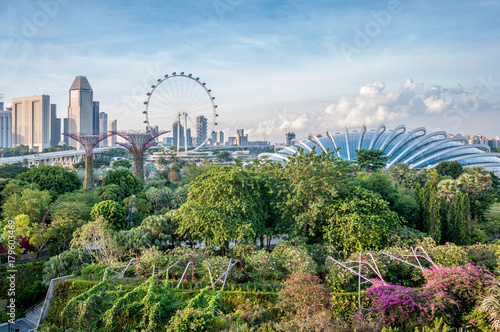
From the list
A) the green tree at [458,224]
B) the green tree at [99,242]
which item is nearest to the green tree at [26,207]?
the green tree at [99,242]

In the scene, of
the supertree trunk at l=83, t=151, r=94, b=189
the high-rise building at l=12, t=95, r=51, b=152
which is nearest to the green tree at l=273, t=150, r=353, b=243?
the supertree trunk at l=83, t=151, r=94, b=189

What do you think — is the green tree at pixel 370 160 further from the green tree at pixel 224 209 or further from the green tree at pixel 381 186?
the green tree at pixel 224 209

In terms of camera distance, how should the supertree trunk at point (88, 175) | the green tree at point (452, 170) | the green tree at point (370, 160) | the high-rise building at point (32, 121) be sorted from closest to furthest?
the supertree trunk at point (88, 175) < the green tree at point (370, 160) < the green tree at point (452, 170) < the high-rise building at point (32, 121)

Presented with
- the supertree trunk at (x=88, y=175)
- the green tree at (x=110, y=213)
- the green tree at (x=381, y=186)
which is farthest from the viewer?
the supertree trunk at (x=88, y=175)

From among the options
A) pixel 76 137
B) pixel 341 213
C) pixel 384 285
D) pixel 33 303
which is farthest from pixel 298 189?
pixel 76 137

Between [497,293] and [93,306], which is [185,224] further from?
[497,293]

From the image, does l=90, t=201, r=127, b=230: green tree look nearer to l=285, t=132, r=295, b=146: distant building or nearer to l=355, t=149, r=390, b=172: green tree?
l=355, t=149, r=390, b=172: green tree
